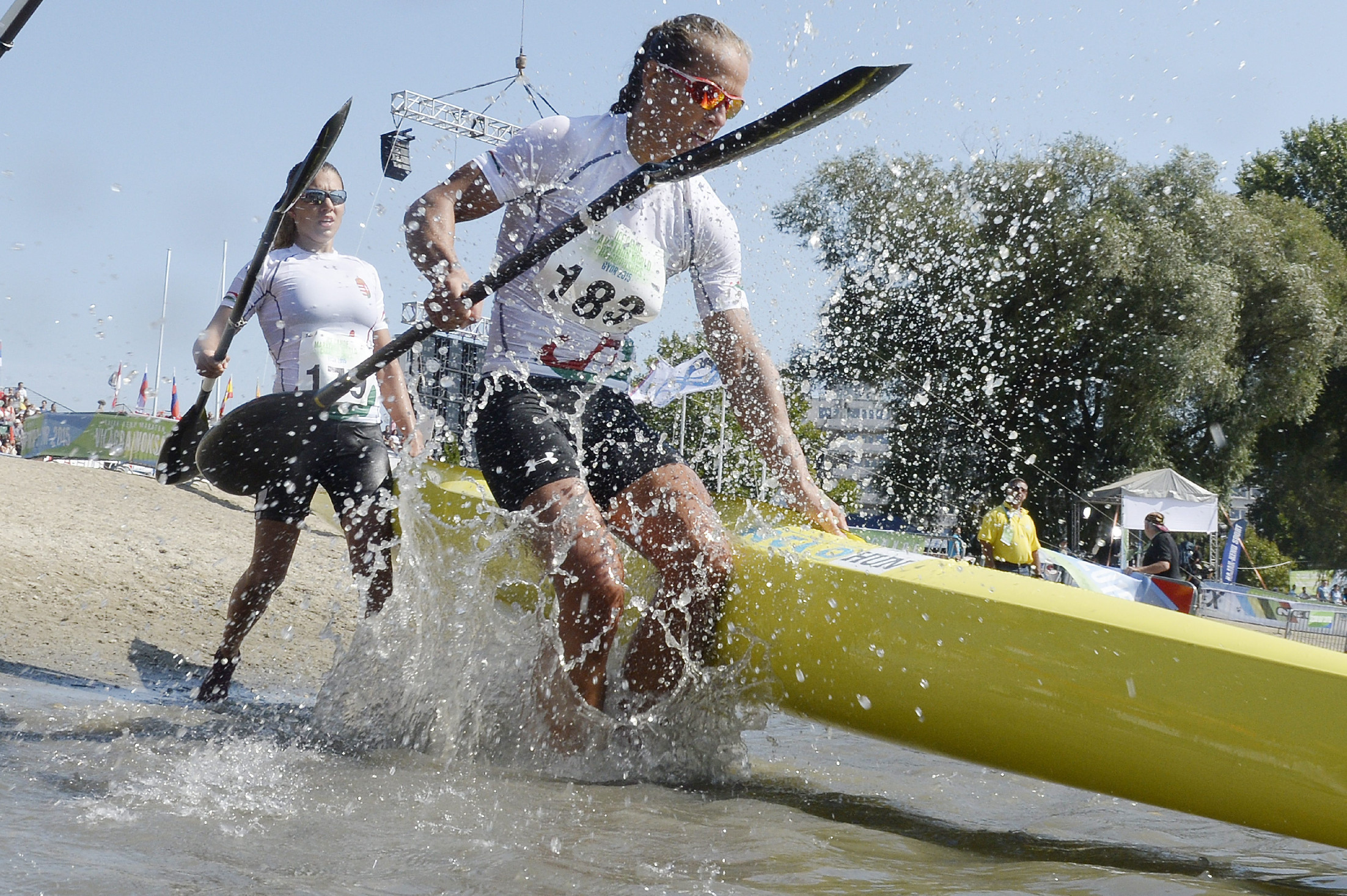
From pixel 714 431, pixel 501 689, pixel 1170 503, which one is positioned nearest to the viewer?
pixel 501 689

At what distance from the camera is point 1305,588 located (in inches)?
1211

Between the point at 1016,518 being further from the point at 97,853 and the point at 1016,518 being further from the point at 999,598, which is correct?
the point at 97,853

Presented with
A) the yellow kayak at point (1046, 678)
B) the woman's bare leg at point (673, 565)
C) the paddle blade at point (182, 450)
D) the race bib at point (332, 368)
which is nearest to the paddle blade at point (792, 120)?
the woman's bare leg at point (673, 565)

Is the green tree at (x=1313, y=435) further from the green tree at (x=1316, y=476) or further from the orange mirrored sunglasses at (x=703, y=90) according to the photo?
the orange mirrored sunglasses at (x=703, y=90)

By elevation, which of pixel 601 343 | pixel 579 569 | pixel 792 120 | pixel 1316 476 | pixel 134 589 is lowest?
pixel 134 589

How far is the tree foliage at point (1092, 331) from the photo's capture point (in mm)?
16812

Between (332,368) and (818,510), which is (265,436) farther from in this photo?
(818,510)

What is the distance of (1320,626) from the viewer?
11.4 metres

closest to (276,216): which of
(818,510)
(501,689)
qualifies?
(501,689)

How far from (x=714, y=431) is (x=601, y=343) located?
9.25m

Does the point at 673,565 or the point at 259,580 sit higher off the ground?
the point at 673,565

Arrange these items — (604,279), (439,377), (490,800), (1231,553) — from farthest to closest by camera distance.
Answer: (1231,553) < (439,377) < (604,279) < (490,800)

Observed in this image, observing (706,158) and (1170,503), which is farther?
(1170,503)

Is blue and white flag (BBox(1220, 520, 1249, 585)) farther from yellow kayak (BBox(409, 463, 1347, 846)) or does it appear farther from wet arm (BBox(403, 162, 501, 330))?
wet arm (BBox(403, 162, 501, 330))
